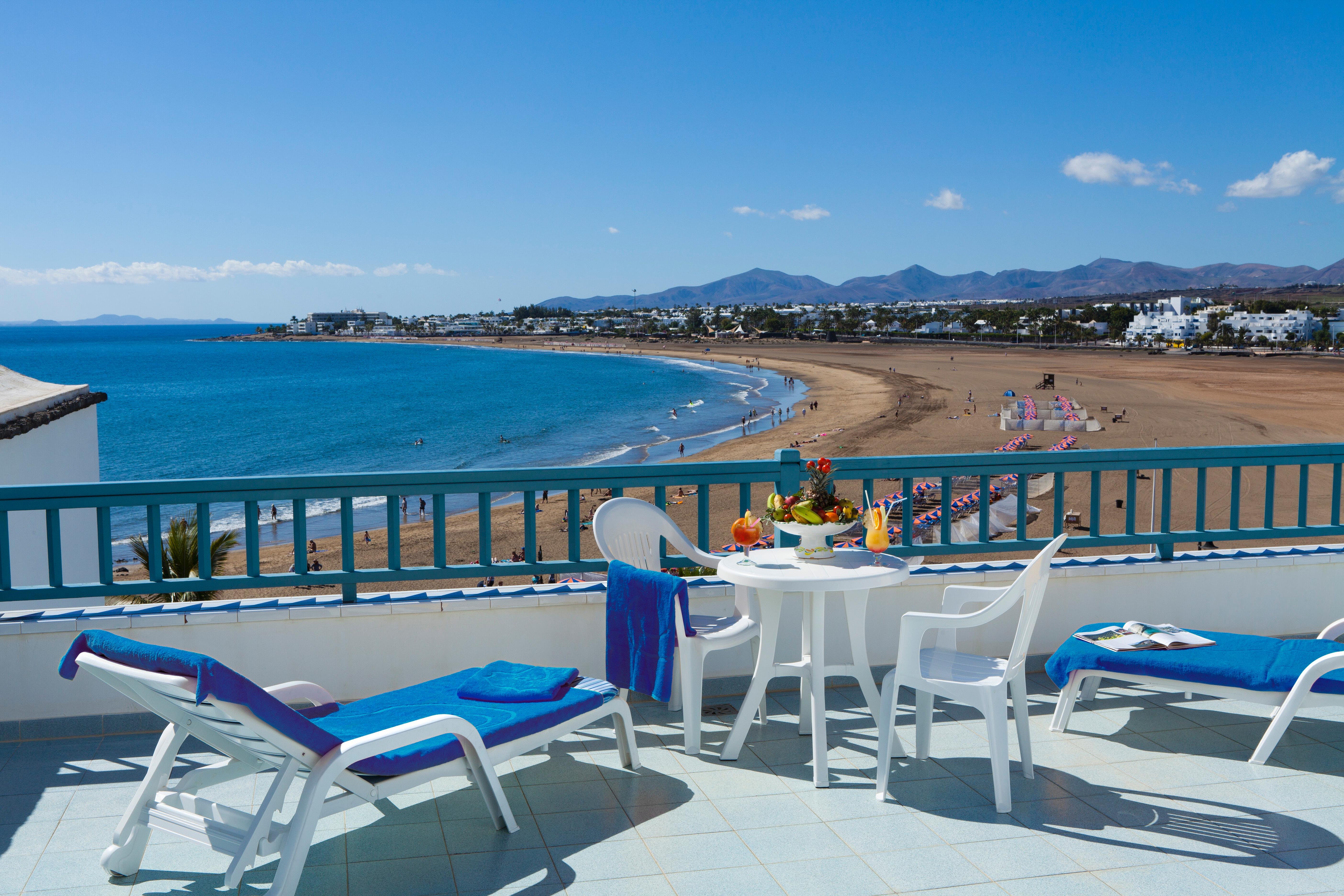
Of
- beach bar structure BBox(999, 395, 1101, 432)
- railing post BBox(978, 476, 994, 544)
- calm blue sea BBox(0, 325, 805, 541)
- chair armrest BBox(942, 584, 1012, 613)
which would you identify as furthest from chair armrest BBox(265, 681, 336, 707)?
beach bar structure BBox(999, 395, 1101, 432)

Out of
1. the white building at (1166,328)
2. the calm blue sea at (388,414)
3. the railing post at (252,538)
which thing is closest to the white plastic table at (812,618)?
the railing post at (252,538)

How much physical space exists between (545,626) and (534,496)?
2.10 ft

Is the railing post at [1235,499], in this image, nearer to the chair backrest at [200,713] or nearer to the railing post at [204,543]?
the chair backrest at [200,713]

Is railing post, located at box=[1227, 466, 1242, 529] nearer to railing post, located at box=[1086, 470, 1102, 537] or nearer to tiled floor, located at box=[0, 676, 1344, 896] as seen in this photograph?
railing post, located at box=[1086, 470, 1102, 537]

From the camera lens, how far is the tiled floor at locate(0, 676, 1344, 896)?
9.14ft

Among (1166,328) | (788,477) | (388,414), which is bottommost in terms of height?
(388,414)

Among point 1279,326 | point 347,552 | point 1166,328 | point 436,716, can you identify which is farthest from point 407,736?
point 1166,328

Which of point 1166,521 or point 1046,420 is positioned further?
point 1046,420

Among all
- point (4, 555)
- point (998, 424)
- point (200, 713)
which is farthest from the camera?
point (998, 424)

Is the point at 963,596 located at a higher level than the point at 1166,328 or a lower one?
lower

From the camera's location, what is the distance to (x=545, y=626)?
14.7 ft

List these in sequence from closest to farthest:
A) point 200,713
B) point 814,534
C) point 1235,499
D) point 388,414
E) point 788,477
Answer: point 200,713
point 814,534
point 788,477
point 1235,499
point 388,414

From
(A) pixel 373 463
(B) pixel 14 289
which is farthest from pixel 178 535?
(B) pixel 14 289

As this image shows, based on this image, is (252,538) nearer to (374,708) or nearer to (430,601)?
(430,601)
